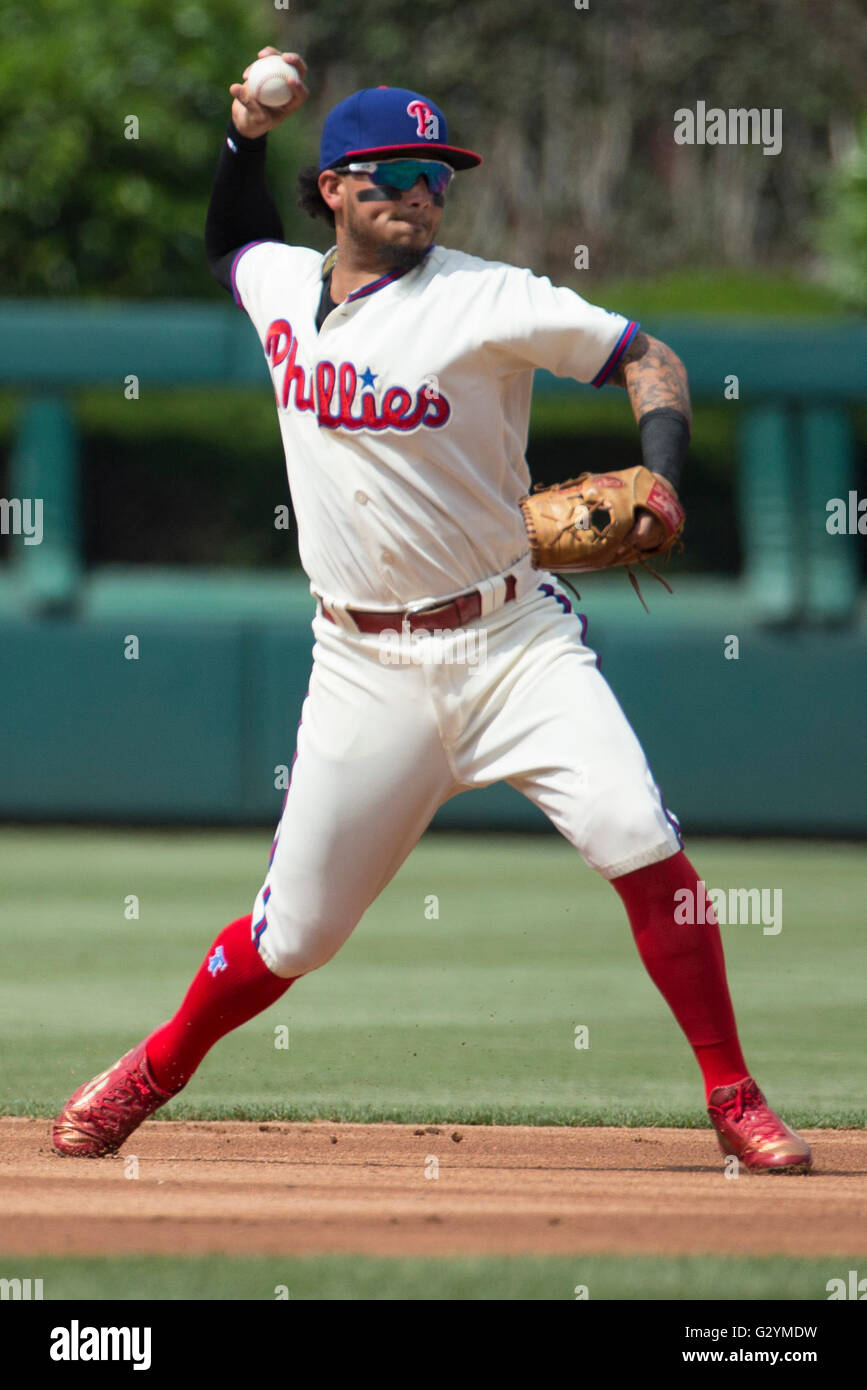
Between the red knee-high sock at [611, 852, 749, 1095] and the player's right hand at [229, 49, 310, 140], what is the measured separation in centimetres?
156

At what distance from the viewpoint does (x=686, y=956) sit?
3.59 metres

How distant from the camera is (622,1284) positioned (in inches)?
117

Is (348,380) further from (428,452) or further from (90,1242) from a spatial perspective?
(90,1242)

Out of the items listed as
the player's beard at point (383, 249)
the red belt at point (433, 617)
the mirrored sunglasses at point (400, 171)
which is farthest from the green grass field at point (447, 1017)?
the mirrored sunglasses at point (400, 171)

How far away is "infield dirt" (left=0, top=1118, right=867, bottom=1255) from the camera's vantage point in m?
3.23

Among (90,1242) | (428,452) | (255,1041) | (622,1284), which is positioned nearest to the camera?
(622,1284)

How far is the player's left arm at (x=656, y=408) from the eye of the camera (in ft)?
11.4

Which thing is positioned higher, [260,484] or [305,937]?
[260,484]

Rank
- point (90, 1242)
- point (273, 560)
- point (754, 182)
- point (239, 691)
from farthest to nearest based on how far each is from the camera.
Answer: point (754, 182)
point (273, 560)
point (239, 691)
point (90, 1242)

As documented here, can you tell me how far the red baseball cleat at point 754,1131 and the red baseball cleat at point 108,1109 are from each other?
1.01 m

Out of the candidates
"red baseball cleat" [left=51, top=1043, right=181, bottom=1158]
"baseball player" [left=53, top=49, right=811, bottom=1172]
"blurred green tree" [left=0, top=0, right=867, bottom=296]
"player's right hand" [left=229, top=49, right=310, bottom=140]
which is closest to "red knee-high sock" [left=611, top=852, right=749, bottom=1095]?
"baseball player" [left=53, top=49, right=811, bottom=1172]

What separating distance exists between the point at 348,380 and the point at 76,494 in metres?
6.05

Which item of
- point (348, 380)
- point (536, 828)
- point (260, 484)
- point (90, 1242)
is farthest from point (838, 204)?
point (90, 1242)

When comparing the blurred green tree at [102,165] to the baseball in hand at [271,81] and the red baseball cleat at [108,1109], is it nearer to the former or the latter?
the baseball in hand at [271,81]
